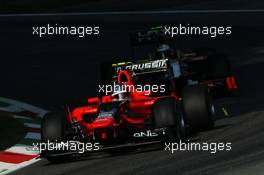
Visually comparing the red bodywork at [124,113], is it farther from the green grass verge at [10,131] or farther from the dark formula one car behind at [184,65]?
the green grass verge at [10,131]

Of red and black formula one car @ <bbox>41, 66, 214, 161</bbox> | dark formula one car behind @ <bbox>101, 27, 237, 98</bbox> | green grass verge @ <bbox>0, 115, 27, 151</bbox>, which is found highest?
dark formula one car behind @ <bbox>101, 27, 237, 98</bbox>

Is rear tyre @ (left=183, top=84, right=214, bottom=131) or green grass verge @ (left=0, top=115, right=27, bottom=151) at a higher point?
rear tyre @ (left=183, top=84, right=214, bottom=131)

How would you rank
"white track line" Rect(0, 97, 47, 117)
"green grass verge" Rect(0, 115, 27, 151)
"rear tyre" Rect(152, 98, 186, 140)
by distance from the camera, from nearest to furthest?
"rear tyre" Rect(152, 98, 186, 140) → "green grass verge" Rect(0, 115, 27, 151) → "white track line" Rect(0, 97, 47, 117)


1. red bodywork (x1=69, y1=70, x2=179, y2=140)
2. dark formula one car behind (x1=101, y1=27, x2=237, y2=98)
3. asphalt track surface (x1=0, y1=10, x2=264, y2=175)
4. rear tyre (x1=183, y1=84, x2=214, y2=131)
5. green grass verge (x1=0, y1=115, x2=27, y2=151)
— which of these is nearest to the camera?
asphalt track surface (x1=0, y1=10, x2=264, y2=175)

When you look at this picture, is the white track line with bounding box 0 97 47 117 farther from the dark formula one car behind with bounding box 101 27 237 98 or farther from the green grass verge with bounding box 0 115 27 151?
the dark formula one car behind with bounding box 101 27 237 98

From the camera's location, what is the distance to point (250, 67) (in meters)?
22.0

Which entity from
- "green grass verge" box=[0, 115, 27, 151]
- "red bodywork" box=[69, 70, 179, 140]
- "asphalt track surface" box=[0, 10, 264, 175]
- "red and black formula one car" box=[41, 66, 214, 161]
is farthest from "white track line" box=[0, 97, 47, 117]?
"red and black formula one car" box=[41, 66, 214, 161]

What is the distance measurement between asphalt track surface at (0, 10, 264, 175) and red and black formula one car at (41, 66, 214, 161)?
24cm

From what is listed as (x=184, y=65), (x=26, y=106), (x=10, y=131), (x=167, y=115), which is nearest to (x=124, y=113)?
(x=167, y=115)

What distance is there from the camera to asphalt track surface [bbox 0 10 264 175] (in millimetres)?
12828

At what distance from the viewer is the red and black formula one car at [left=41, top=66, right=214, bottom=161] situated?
14.0m

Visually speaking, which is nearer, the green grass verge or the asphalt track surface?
the asphalt track surface

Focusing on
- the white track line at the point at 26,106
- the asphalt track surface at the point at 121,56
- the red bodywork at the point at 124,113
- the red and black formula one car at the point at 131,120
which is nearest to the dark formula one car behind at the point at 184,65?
the asphalt track surface at the point at 121,56

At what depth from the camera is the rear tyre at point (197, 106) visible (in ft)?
48.8
